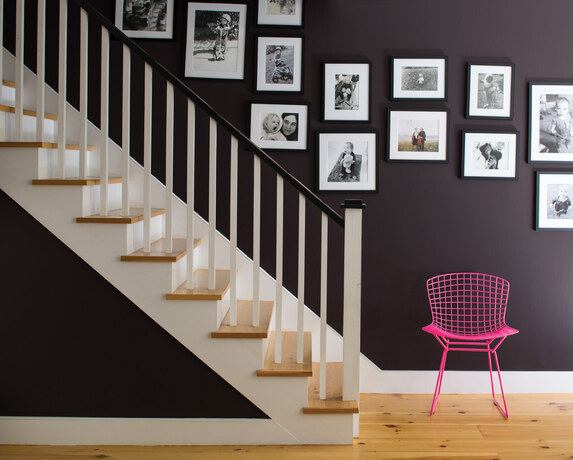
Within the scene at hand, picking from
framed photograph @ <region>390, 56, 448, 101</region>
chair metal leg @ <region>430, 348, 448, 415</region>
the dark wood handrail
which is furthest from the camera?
framed photograph @ <region>390, 56, 448, 101</region>

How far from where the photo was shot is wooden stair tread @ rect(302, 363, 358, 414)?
8.57 feet

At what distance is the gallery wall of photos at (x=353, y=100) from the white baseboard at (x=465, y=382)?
1204 millimetres

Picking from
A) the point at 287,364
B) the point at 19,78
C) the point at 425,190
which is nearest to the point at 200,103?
the point at 19,78

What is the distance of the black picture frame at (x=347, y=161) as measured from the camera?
134 inches

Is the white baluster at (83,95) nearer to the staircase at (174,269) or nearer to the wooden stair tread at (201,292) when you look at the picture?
the staircase at (174,269)

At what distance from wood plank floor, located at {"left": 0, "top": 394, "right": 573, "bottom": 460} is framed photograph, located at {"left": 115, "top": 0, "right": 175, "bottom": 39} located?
8.26 feet

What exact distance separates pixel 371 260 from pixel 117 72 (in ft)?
6.82

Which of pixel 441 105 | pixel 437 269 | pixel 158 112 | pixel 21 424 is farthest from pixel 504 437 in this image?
pixel 158 112

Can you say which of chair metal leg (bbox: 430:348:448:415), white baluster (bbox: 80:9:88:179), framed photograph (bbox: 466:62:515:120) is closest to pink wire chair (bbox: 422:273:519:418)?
chair metal leg (bbox: 430:348:448:415)

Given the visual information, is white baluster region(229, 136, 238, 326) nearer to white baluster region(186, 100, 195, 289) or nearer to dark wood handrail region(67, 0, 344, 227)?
dark wood handrail region(67, 0, 344, 227)

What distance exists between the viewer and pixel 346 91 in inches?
134

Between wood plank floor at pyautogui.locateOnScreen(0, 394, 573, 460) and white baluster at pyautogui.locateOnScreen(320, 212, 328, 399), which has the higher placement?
white baluster at pyautogui.locateOnScreen(320, 212, 328, 399)

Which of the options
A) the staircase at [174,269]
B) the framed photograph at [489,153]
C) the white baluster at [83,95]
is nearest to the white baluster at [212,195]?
the staircase at [174,269]

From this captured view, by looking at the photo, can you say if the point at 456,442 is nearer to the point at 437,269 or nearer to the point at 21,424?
the point at 437,269
